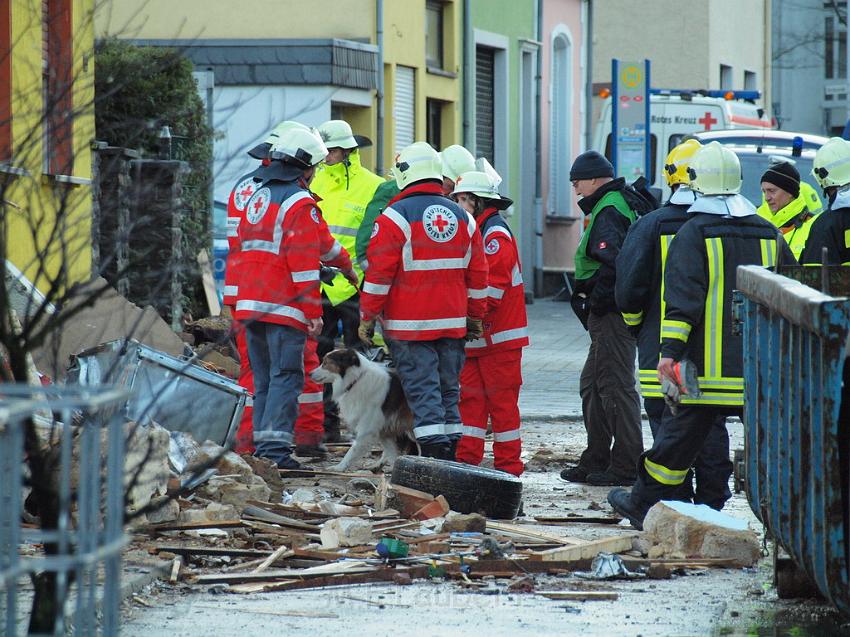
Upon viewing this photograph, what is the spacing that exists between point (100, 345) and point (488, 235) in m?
2.40

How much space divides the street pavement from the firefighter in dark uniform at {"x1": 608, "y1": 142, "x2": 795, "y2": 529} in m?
5.21

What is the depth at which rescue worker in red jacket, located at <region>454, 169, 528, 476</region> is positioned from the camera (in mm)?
9602

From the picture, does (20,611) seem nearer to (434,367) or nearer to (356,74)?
(434,367)

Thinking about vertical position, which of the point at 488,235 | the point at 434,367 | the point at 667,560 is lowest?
the point at 667,560

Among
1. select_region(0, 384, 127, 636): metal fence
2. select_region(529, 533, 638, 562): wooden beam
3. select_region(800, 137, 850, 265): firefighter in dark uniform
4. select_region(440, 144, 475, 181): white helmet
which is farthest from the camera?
select_region(440, 144, 475, 181): white helmet

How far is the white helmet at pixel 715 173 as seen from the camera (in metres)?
7.80

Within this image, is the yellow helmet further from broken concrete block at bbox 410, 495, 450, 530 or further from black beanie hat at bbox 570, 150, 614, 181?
broken concrete block at bbox 410, 495, 450, 530

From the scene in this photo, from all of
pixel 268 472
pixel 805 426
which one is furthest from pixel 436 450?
pixel 805 426

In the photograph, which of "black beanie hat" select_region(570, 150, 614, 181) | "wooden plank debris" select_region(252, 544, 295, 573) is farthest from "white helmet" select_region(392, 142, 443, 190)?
"wooden plank debris" select_region(252, 544, 295, 573)

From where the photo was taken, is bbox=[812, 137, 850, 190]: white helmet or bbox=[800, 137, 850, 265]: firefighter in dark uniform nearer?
bbox=[800, 137, 850, 265]: firefighter in dark uniform

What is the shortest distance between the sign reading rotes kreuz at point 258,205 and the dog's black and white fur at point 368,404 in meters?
1.01

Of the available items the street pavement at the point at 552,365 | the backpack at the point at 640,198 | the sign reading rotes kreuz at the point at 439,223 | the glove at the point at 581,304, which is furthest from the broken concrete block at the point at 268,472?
the street pavement at the point at 552,365

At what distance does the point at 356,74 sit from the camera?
71.6ft

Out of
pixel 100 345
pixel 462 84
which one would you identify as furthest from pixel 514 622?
pixel 462 84
